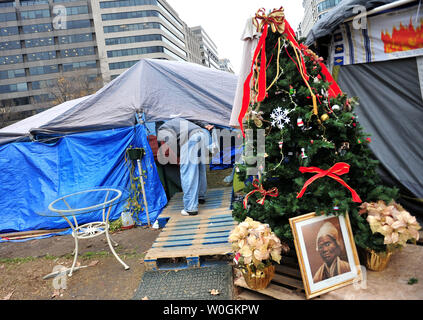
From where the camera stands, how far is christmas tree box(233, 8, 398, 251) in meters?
2.37

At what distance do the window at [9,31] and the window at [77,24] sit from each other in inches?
409

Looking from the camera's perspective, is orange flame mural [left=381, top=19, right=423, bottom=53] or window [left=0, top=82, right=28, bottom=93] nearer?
orange flame mural [left=381, top=19, right=423, bottom=53]

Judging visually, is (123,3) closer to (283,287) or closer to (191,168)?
(191,168)

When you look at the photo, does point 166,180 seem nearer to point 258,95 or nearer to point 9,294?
point 9,294

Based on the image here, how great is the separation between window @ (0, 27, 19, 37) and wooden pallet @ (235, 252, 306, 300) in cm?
7337

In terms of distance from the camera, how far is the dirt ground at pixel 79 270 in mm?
3090

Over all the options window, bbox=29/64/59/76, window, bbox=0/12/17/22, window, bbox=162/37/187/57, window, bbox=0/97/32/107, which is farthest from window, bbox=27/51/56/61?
window, bbox=162/37/187/57

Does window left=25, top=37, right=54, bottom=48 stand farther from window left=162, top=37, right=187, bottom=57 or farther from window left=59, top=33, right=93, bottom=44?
window left=162, top=37, right=187, bottom=57

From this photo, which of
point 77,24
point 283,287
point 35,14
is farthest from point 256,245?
point 35,14

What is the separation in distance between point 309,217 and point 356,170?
2.41ft

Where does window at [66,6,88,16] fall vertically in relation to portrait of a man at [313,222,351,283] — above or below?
above

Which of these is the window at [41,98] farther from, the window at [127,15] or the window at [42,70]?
the window at [127,15]

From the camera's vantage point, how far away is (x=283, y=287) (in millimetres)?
2426

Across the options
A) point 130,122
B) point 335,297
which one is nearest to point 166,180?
point 130,122
